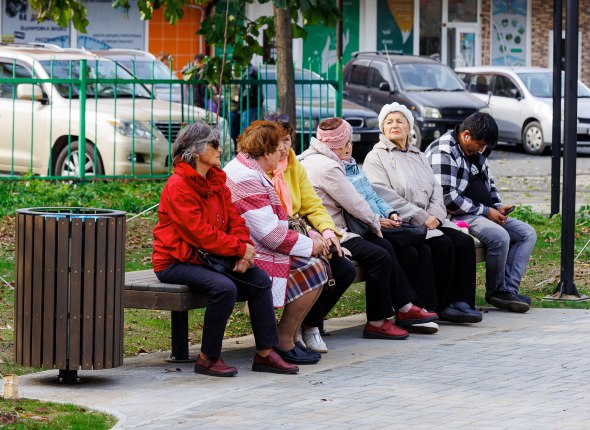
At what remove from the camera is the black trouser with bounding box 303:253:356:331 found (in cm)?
807

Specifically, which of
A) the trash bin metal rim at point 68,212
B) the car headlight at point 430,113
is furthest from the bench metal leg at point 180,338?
the car headlight at point 430,113

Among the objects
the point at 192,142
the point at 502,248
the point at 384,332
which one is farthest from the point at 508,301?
the point at 192,142

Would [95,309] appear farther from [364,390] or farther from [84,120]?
[84,120]

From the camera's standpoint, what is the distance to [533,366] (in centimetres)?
760

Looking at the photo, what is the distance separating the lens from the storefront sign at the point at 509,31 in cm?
3806

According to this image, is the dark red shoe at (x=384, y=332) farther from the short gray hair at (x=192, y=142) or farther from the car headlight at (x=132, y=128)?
the car headlight at (x=132, y=128)

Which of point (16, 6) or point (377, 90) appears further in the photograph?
point (16, 6)

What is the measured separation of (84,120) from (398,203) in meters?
7.45

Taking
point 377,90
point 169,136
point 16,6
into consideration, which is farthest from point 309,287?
point 16,6

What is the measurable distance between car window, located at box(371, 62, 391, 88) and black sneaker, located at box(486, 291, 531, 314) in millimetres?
15379

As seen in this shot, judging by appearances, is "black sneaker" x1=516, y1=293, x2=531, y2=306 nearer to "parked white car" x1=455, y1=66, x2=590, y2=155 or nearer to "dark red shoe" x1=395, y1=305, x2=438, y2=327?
"dark red shoe" x1=395, y1=305, x2=438, y2=327

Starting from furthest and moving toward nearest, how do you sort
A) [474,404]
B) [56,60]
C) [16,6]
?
[16,6], [56,60], [474,404]

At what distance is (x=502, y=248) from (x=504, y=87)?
58.2 feet

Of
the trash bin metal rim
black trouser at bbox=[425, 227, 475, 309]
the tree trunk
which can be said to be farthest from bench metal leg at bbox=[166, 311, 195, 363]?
the tree trunk
